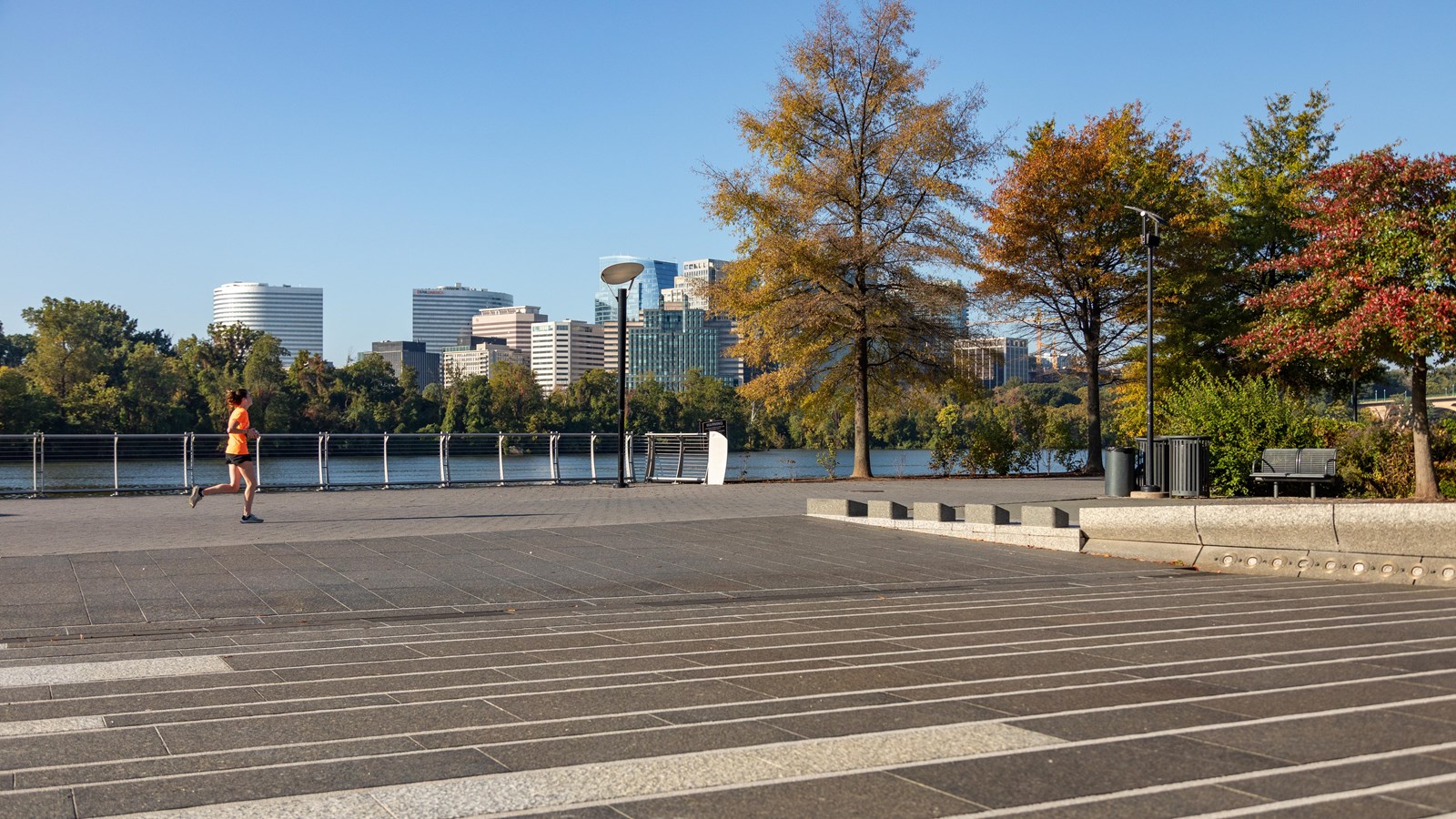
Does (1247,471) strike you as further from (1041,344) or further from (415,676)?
(415,676)

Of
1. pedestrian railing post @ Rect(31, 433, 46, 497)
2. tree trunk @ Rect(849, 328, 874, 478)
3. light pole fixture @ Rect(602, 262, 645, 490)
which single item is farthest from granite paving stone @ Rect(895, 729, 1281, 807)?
tree trunk @ Rect(849, 328, 874, 478)

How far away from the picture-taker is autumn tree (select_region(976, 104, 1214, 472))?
107 ft

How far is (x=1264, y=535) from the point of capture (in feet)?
39.5

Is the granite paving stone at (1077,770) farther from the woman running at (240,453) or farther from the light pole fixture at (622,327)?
the light pole fixture at (622,327)

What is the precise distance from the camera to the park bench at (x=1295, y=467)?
A: 2006 centimetres

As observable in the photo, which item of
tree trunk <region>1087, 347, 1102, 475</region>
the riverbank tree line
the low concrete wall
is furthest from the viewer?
the riverbank tree line

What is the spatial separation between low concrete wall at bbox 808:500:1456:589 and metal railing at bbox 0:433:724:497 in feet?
46.0

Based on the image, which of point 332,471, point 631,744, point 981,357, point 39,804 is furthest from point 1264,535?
point 981,357

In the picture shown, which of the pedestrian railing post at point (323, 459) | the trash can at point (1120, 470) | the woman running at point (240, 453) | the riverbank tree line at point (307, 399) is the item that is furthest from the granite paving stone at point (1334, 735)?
the riverbank tree line at point (307, 399)

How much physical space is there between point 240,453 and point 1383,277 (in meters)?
17.8

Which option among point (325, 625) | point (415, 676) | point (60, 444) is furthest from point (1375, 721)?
point (60, 444)

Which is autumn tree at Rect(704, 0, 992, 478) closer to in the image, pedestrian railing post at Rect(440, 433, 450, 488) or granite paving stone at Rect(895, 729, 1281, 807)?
pedestrian railing post at Rect(440, 433, 450, 488)

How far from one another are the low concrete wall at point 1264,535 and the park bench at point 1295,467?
7.92 metres

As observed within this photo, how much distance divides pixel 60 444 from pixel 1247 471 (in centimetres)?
2227
